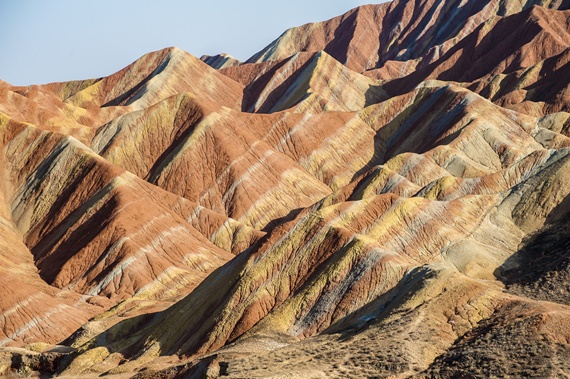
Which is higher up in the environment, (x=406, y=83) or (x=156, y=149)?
(x=406, y=83)

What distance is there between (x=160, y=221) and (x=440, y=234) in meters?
49.2

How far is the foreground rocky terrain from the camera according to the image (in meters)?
50.1

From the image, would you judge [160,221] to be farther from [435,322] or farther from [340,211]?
[435,322]

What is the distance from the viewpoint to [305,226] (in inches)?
2830

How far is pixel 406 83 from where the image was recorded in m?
186

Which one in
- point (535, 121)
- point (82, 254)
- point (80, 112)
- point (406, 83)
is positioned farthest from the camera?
point (406, 83)

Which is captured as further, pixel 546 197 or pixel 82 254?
pixel 82 254

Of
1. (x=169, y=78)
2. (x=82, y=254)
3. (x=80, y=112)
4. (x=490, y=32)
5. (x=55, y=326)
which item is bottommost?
(x=55, y=326)

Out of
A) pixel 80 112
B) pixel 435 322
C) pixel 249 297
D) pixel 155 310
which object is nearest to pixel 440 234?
pixel 249 297

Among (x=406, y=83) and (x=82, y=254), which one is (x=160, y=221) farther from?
(x=406, y=83)

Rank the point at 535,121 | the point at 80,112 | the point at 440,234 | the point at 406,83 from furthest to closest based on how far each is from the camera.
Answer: the point at 406,83 < the point at 80,112 < the point at 535,121 < the point at 440,234

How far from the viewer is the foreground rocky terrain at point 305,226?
164 ft

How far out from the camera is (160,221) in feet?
365

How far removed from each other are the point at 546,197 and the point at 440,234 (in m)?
11.6
